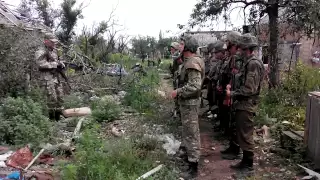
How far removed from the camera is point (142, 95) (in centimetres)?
854

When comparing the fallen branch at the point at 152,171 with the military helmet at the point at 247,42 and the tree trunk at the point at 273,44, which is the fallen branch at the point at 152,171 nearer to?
the military helmet at the point at 247,42

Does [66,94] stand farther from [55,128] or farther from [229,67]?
[229,67]

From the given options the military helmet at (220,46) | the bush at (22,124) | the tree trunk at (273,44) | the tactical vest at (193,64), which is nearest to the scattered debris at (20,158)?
the bush at (22,124)

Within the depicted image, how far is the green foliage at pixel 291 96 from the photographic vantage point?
6.82m

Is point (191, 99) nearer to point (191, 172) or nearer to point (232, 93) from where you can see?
point (232, 93)

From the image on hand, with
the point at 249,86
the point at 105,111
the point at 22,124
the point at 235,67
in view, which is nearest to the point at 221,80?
the point at 235,67

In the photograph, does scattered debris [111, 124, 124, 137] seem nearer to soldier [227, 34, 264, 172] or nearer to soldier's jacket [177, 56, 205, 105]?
soldier's jacket [177, 56, 205, 105]

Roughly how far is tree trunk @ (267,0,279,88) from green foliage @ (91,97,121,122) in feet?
13.6

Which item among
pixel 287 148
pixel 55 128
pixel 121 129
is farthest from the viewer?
pixel 121 129

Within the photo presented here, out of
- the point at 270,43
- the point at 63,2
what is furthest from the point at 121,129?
the point at 63,2

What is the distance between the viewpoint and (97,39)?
699 inches

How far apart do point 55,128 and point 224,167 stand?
3.10 metres

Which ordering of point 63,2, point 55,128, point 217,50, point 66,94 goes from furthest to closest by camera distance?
1. point 63,2
2. point 66,94
3. point 217,50
4. point 55,128

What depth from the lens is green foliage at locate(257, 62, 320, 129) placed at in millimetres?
6825
